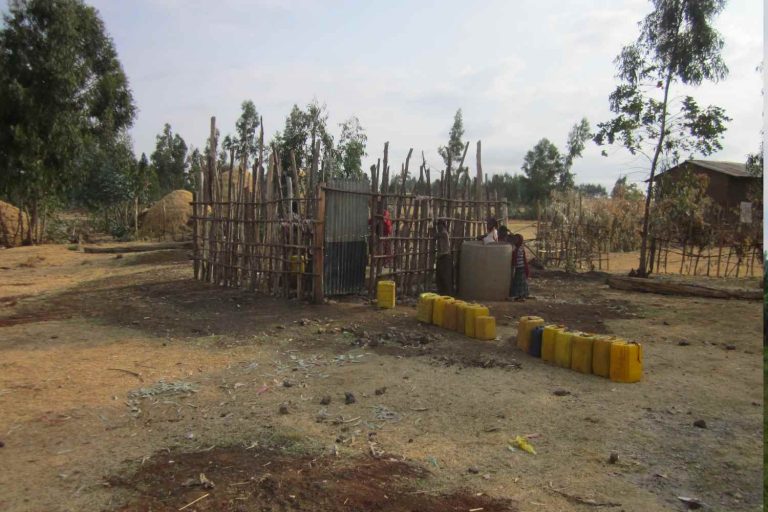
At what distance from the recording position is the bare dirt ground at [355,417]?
3.53m

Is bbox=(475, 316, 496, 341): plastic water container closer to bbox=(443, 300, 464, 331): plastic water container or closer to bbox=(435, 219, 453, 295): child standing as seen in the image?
bbox=(443, 300, 464, 331): plastic water container

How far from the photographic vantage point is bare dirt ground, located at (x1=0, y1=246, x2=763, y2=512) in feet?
11.6

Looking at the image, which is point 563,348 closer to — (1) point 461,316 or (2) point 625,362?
(2) point 625,362

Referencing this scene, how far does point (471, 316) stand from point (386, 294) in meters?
2.01

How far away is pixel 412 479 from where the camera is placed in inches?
145

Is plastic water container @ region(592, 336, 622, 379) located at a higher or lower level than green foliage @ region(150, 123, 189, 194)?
lower

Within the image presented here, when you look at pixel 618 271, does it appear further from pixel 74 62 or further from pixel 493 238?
pixel 74 62

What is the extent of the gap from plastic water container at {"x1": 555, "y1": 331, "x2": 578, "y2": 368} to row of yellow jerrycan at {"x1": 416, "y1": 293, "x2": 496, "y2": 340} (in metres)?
1.26

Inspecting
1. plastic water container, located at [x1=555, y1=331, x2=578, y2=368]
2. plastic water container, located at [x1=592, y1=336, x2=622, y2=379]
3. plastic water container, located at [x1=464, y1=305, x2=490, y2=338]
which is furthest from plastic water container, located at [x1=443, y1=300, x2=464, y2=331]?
plastic water container, located at [x1=592, y1=336, x2=622, y2=379]

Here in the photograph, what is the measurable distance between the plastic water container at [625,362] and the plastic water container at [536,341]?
976mm

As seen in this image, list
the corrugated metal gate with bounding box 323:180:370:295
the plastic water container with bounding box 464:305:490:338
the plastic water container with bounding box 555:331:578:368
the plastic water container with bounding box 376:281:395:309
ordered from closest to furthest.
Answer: the plastic water container with bounding box 555:331:578:368 < the plastic water container with bounding box 464:305:490:338 < the plastic water container with bounding box 376:281:395:309 < the corrugated metal gate with bounding box 323:180:370:295

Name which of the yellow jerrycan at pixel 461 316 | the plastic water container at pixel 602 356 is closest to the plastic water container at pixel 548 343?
the plastic water container at pixel 602 356

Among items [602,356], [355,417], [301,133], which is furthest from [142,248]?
[602,356]

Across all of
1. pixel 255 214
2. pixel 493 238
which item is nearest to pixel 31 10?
pixel 255 214
